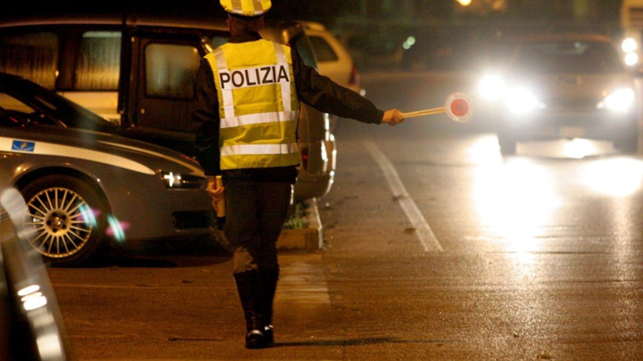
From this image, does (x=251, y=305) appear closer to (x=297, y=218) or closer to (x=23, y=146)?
(x=23, y=146)

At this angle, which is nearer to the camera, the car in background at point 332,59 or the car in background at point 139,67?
the car in background at point 139,67

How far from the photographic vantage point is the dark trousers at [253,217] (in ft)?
20.2

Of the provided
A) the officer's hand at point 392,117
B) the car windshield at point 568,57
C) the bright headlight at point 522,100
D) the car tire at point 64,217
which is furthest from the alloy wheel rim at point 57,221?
→ the car windshield at point 568,57

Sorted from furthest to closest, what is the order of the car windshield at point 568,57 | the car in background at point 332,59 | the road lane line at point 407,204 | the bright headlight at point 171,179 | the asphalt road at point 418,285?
the car in background at point 332,59
the car windshield at point 568,57
the road lane line at point 407,204
the bright headlight at point 171,179
the asphalt road at point 418,285

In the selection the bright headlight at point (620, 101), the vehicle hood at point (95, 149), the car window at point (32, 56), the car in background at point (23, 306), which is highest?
the car window at point (32, 56)

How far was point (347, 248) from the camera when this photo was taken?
9742mm

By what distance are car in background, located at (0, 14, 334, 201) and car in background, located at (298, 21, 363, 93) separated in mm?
9626

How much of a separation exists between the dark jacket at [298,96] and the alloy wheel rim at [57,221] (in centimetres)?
272

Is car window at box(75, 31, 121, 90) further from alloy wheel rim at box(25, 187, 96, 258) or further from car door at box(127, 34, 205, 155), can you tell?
alloy wheel rim at box(25, 187, 96, 258)

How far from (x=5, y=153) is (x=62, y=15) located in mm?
2527

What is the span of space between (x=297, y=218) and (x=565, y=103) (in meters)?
8.00

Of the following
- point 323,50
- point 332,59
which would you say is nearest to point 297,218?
point 332,59

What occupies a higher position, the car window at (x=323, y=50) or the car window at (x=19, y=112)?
the car window at (x=323, y=50)

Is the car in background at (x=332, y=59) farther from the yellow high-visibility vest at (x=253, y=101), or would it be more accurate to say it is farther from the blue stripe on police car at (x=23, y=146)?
the yellow high-visibility vest at (x=253, y=101)
